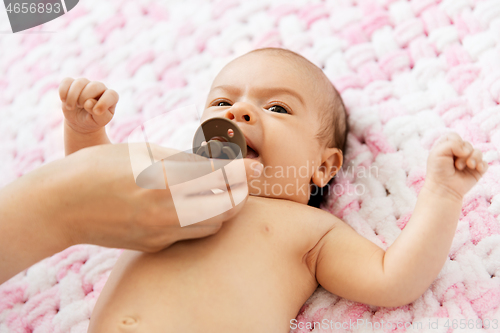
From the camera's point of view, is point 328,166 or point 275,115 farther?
point 328,166

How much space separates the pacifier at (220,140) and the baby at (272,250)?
0.30 feet

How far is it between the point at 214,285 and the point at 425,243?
1.39 feet

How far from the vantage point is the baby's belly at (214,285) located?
30.4 inches

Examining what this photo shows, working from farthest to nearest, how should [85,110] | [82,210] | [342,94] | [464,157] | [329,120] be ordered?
1. [342,94]
2. [329,120]
3. [85,110]
4. [464,157]
5. [82,210]

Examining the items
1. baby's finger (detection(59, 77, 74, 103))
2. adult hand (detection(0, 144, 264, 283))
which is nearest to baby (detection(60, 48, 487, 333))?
baby's finger (detection(59, 77, 74, 103))

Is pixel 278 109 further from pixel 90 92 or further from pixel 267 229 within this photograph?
pixel 90 92

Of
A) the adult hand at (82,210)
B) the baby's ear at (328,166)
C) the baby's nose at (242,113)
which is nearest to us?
the adult hand at (82,210)

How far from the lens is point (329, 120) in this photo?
3.60 feet

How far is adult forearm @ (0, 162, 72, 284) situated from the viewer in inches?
Answer: 28.4

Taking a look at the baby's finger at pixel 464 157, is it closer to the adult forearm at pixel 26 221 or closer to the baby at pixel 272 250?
the baby at pixel 272 250

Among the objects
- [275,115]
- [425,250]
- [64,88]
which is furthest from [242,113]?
[425,250]

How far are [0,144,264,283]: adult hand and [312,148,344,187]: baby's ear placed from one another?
13.9 inches

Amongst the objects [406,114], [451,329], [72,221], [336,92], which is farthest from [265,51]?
[451,329]

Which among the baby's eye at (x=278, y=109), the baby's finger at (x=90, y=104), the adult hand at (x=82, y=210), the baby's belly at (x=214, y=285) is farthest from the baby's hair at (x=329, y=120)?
the baby's finger at (x=90, y=104)
